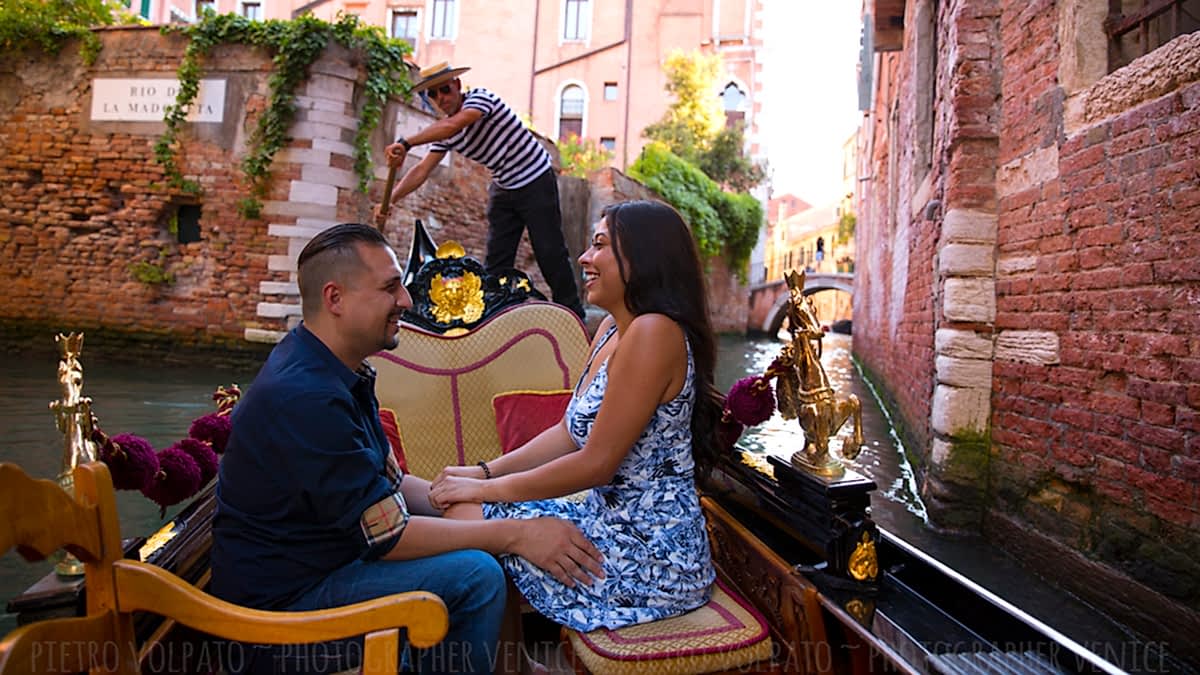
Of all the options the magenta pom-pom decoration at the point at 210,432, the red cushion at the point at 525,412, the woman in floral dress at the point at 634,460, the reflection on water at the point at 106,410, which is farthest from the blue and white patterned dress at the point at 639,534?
the reflection on water at the point at 106,410

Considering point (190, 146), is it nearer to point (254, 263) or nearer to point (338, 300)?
point (254, 263)

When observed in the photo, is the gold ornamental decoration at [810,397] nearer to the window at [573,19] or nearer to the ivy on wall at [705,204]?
the ivy on wall at [705,204]

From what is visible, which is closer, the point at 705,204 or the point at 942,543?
the point at 942,543

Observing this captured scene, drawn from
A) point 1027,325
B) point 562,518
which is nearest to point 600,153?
point 1027,325

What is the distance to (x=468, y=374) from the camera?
2.46m

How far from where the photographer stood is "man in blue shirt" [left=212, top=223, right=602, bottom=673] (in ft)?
3.63

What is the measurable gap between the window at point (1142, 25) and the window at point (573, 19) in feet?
66.1

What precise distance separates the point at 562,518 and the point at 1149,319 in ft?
7.30

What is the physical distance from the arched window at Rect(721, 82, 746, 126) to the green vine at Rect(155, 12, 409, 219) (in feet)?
45.7

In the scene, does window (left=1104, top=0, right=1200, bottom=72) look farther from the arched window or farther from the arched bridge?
the arched window

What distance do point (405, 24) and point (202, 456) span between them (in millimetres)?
23173

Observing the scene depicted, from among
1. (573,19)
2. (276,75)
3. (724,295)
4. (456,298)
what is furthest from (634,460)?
(573,19)

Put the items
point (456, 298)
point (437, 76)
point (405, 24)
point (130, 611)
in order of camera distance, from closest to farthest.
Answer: point (130, 611)
point (456, 298)
point (437, 76)
point (405, 24)

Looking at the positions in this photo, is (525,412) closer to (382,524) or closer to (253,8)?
(382,524)
